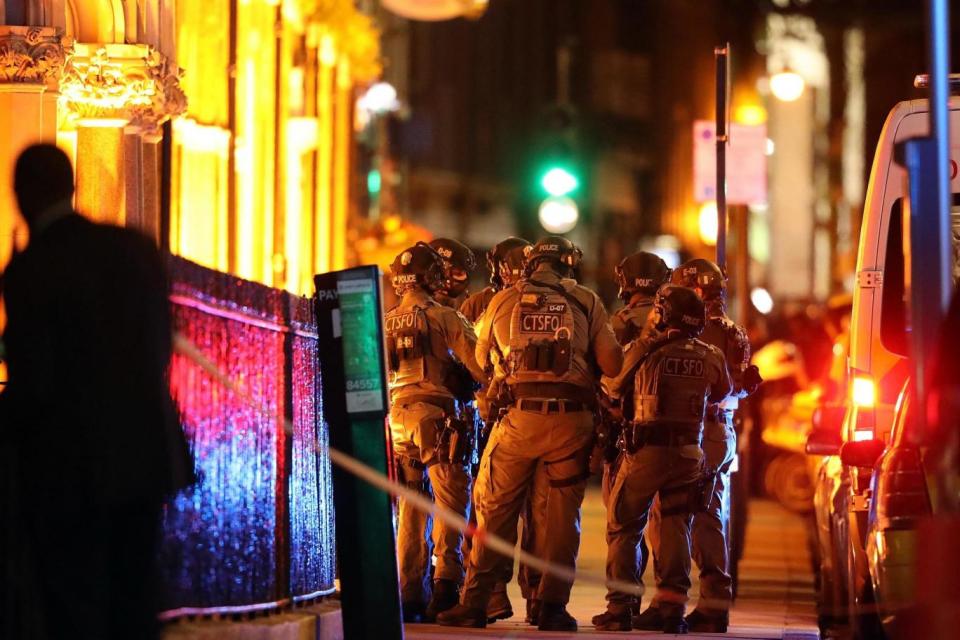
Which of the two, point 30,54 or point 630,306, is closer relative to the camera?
point 630,306

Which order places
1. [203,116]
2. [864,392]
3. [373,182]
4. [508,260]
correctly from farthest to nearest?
[373,182] → [203,116] → [508,260] → [864,392]

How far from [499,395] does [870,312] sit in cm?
209

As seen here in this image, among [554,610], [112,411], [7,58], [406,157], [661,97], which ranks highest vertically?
[661,97]

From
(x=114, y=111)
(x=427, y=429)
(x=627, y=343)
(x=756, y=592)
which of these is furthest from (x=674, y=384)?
(x=114, y=111)

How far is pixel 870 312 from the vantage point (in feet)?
39.8

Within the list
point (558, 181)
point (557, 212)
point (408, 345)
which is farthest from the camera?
point (558, 181)

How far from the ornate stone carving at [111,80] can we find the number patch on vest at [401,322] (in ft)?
15.1

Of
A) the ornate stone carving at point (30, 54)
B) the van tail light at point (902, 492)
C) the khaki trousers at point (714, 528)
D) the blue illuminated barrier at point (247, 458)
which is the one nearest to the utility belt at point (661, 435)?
the khaki trousers at point (714, 528)

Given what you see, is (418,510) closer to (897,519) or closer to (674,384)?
(674,384)

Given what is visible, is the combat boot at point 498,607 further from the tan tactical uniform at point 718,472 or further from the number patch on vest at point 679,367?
the number patch on vest at point 679,367

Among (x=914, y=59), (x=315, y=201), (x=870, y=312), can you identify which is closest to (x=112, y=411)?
(x=870, y=312)

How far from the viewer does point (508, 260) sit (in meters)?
12.6

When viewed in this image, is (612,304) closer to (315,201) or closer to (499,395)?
(315,201)

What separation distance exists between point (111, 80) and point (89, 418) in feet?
30.3
